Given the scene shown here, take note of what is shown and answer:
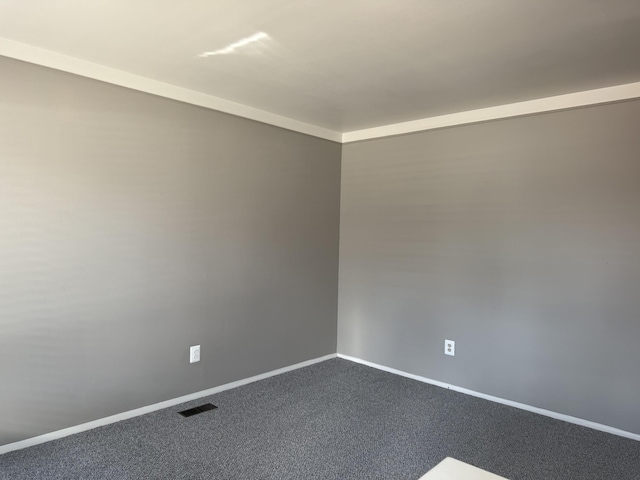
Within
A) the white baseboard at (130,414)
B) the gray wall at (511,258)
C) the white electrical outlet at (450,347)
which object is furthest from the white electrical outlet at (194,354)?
the white electrical outlet at (450,347)

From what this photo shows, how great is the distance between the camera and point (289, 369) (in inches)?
153

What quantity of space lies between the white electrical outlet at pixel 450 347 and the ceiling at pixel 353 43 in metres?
1.96

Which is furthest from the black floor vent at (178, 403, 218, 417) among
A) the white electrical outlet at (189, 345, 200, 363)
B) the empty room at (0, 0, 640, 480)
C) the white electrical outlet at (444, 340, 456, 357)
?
the white electrical outlet at (444, 340, 456, 357)

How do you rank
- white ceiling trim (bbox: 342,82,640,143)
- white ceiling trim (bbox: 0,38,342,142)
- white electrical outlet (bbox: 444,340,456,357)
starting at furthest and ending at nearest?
white electrical outlet (bbox: 444,340,456,357), white ceiling trim (bbox: 342,82,640,143), white ceiling trim (bbox: 0,38,342,142)

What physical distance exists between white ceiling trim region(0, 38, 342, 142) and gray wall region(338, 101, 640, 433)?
1.11 meters

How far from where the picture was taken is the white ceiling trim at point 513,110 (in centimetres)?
279

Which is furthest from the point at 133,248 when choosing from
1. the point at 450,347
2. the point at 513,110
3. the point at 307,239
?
the point at 513,110

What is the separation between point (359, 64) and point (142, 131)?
59.2 inches

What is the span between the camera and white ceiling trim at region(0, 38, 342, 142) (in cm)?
236

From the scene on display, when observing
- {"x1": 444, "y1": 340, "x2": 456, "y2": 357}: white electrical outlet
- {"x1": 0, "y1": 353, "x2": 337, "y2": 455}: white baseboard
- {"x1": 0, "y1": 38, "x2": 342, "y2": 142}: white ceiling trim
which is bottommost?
{"x1": 0, "y1": 353, "x2": 337, "y2": 455}: white baseboard

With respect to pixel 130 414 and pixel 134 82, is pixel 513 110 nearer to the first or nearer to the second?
pixel 134 82

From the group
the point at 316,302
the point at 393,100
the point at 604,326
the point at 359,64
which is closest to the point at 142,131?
the point at 359,64

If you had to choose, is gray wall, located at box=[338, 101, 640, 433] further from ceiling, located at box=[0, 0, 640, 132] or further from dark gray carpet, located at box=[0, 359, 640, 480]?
ceiling, located at box=[0, 0, 640, 132]

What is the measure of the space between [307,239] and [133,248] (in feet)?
5.47
